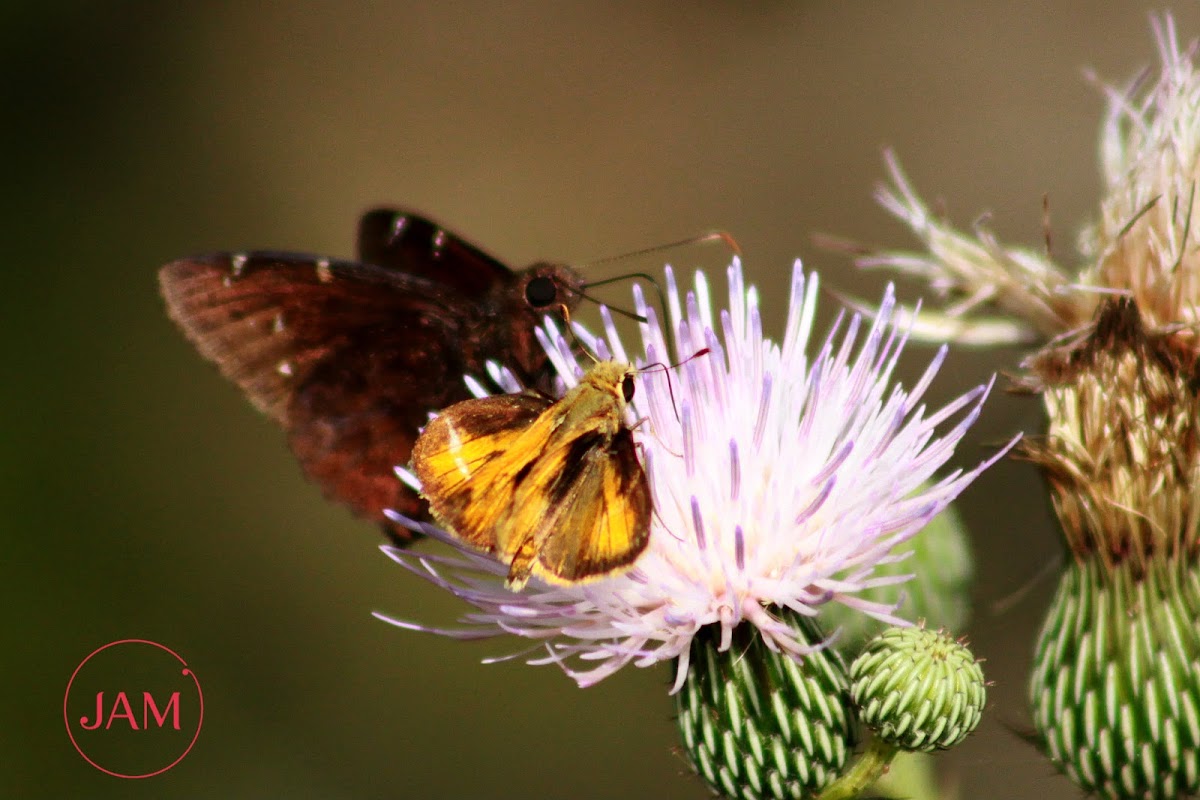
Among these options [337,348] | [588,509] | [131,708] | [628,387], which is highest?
[337,348]

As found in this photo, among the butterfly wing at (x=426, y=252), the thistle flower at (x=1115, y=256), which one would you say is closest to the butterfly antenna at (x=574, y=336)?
the butterfly wing at (x=426, y=252)

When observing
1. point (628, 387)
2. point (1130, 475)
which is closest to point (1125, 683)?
point (1130, 475)

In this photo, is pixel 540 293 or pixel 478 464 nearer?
pixel 478 464

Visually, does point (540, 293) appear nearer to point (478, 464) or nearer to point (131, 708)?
point (478, 464)

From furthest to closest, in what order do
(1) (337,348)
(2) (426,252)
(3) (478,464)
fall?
(2) (426,252) → (1) (337,348) → (3) (478,464)

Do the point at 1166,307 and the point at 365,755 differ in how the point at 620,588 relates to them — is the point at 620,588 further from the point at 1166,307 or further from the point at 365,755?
the point at 365,755

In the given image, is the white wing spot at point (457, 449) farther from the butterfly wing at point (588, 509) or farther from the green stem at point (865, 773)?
the green stem at point (865, 773)

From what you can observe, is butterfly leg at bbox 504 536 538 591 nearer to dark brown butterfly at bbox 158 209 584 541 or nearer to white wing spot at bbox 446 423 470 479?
white wing spot at bbox 446 423 470 479
